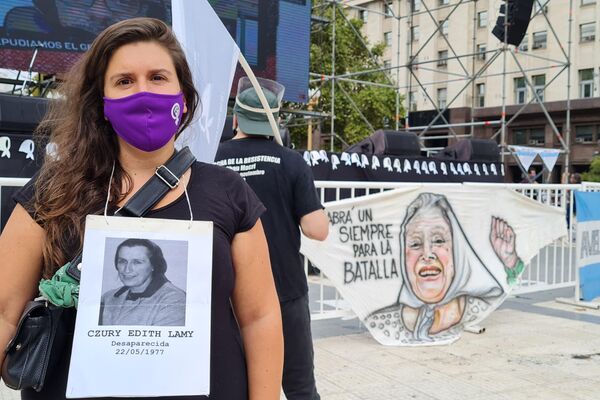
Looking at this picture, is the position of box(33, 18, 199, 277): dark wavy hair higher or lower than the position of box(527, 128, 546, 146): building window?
lower

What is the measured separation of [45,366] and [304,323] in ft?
6.02

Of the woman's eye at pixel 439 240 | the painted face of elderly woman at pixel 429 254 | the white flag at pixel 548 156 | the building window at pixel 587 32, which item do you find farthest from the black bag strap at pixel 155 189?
the building window at pixel 587 32

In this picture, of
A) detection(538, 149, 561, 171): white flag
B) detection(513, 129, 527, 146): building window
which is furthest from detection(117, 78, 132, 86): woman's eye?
detection(513, 129, 527, 146): building window

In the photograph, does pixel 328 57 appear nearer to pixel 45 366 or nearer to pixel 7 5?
pixel 7 5

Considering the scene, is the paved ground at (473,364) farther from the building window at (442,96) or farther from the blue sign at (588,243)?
the building window at (442,96)

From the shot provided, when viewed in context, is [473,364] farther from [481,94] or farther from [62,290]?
[481,94]

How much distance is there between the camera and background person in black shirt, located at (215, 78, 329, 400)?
306 cm

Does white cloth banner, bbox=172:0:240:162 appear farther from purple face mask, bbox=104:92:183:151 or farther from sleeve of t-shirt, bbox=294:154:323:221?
purple face mask, bbox=104:92:183:151

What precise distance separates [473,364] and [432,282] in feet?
2.91

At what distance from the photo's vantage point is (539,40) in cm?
3700

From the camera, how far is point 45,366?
4.62 ft

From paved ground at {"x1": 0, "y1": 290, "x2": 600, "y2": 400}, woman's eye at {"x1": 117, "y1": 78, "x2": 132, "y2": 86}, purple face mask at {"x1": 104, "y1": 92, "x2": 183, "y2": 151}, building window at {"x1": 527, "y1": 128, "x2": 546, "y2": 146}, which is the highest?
building window at {"x1": 527, "y1": 128, "x2": 546, "y2": 146}

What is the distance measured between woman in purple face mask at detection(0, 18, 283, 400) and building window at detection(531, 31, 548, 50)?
3892cm

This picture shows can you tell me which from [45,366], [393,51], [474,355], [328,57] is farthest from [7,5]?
[393,51]
